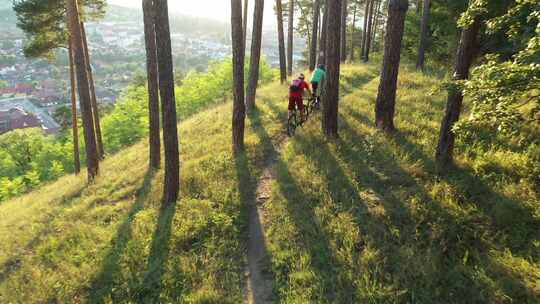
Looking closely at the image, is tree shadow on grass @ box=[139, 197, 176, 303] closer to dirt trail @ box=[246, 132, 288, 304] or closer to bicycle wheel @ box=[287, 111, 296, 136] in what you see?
dirt trail @ box=[246, 132, 288, 304]

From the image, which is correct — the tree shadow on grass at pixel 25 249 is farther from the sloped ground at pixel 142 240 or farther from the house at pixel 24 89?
the house at pixel 24 89

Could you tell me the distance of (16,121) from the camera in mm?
65500

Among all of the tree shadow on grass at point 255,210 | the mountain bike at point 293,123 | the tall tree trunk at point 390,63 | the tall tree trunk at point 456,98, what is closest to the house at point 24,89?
the tree shadow on grass at point 255,210

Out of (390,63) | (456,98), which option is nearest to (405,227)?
(456,98)

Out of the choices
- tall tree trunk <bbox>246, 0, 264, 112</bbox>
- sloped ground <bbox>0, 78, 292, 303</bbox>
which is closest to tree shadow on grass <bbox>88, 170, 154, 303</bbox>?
sloped ground <bbox>0, 78, 292, 303</bbox>

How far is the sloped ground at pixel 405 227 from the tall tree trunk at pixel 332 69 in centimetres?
150

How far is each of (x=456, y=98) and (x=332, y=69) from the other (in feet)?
13.2

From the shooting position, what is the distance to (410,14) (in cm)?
2430

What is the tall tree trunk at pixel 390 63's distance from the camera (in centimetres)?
945

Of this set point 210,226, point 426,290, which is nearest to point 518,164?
point 426,290

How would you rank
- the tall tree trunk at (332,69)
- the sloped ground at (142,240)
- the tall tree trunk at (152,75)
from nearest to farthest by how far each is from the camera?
the sloped ground at (142,240) < the tall tree trunk at (332,69) < the tall tree trunk at (152,75)

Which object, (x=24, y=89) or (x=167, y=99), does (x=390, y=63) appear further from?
(x=24, y=89)

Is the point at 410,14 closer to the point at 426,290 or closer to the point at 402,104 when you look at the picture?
the point at 402,104

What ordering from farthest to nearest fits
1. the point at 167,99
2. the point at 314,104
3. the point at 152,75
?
the point at 314,104
the point at 152,75
the point at 167,99
